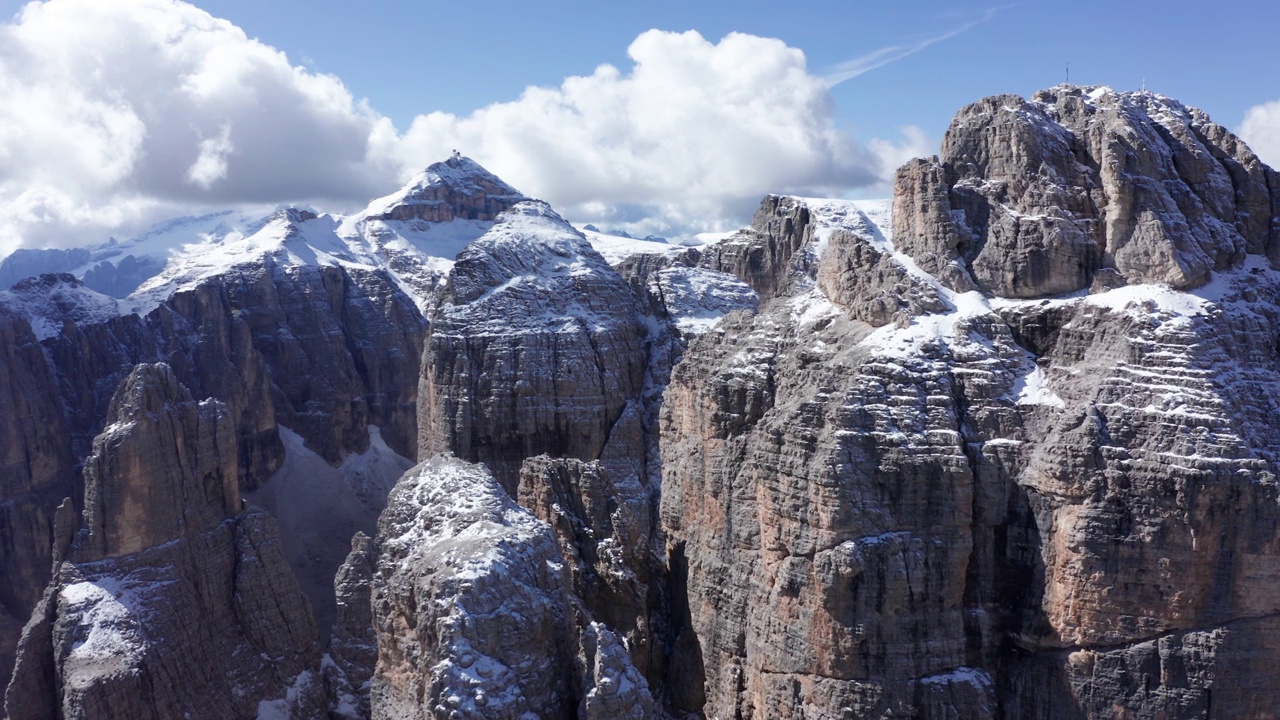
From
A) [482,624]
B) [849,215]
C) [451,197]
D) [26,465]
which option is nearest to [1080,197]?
[482,624]

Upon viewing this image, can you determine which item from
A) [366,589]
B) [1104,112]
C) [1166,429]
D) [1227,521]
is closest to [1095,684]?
[1227,521]

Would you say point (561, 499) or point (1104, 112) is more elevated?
point (1104, 112)

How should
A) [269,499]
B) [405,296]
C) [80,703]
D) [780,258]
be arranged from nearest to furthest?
[80,703] → [780,258] → [269,499] → [405,296]

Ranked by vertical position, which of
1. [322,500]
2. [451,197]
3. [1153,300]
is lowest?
[322,500]

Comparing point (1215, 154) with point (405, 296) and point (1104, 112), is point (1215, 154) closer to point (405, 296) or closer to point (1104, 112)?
point (1104, 112)

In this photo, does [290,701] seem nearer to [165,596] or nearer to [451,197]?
Result: [165,596]

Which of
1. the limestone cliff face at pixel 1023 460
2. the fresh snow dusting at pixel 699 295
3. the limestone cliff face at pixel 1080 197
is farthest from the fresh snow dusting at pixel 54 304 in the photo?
the limestone cliff face at pixel 1080 197

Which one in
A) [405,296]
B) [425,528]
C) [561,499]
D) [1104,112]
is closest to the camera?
[425,528]
